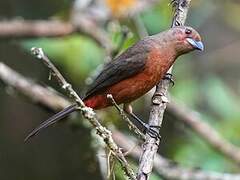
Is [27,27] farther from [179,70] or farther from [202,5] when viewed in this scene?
[202,5]

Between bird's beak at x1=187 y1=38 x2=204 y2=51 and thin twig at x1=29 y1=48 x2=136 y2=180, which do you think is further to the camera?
bird's beak at x1=187 y1=38 x2=204 y2=51

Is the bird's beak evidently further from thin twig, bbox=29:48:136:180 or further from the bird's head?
thin twig, bbox=29:48:136:180

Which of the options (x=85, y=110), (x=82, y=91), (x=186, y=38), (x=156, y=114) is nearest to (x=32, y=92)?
(x=82, y=91)

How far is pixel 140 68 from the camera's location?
386 centimetres

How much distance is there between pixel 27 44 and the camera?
514 centimetres

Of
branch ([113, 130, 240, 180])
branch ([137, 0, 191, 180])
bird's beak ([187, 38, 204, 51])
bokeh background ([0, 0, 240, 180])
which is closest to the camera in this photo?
branch ([137, 0, 191, 180])

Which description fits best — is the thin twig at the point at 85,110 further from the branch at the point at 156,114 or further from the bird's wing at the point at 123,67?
the bird's wing at the point at 123,67

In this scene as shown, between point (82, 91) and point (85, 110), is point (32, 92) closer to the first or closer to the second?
point (82, 91)

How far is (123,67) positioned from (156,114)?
2.15 feet

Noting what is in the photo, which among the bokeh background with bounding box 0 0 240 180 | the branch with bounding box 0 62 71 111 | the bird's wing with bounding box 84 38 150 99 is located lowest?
the bird's wing with bounding box 84 38 150 99

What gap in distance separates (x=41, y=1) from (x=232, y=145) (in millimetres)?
1900

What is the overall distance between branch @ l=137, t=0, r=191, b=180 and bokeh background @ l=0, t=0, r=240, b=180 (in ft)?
3.04

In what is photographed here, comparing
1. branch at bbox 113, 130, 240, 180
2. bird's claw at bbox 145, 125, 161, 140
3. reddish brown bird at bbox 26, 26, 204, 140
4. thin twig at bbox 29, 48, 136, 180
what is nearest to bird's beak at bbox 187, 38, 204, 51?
reddish brown bird at bbox 26, 26, 204, 140

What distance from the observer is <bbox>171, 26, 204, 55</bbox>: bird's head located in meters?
3.74
